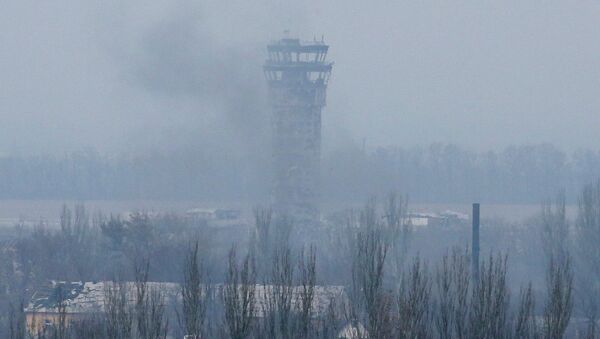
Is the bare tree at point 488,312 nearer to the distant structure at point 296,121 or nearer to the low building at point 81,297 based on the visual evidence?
the low building at point 81,297

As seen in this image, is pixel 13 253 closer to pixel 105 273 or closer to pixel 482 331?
pixel 105 273

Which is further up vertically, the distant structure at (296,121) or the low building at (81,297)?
the distant structure at (296,121)

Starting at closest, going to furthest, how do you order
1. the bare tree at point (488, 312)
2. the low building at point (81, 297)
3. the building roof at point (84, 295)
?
the bare tree at point (488, 312), the low building at point (81, 297), the building roof at point (84, 295)

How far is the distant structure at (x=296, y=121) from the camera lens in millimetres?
51812

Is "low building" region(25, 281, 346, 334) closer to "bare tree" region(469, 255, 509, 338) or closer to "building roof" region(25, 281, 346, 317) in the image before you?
"building roof" region(25, 281, 346, 317)

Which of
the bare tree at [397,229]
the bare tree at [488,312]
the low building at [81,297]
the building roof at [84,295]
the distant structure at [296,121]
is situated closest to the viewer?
the bare tree at [488,312]

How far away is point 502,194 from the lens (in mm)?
66250

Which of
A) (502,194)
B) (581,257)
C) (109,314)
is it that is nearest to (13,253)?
(581,257)

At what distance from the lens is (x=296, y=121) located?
51.7 m

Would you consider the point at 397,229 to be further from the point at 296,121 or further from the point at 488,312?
the point at 488,312

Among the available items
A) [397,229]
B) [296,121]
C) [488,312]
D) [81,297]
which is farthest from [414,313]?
[296,121]

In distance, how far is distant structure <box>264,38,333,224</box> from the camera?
51812 mm

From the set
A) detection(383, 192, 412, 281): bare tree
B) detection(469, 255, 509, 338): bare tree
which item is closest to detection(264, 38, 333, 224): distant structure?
detection(383, 192, 412, 281): bare tree

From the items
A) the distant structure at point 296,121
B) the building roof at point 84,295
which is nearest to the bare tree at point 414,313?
the building roof at point 84,295
